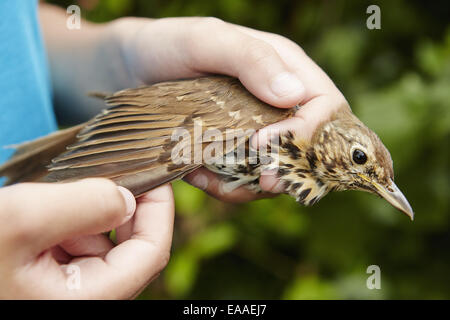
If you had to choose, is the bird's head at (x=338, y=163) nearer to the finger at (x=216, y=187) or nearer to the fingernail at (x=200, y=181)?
the finger at (x=216, y=187)

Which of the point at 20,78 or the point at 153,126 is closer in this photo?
the point at 153,126

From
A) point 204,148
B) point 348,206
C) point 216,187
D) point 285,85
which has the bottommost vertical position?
point 348,206

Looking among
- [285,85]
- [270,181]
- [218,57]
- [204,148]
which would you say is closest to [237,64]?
[218,57]

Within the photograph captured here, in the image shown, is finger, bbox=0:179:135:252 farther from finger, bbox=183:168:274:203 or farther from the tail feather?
finger, bbox=183:168:274:203

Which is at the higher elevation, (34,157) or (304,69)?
(304,69)

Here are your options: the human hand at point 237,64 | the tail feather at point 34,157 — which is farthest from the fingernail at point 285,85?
the tail feather at point 34,157

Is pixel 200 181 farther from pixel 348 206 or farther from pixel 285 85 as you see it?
pixel 348 206

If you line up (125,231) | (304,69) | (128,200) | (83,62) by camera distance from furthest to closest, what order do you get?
1. (83,62)
2. (304,69)
3. (125,231)
4. (128,200)
